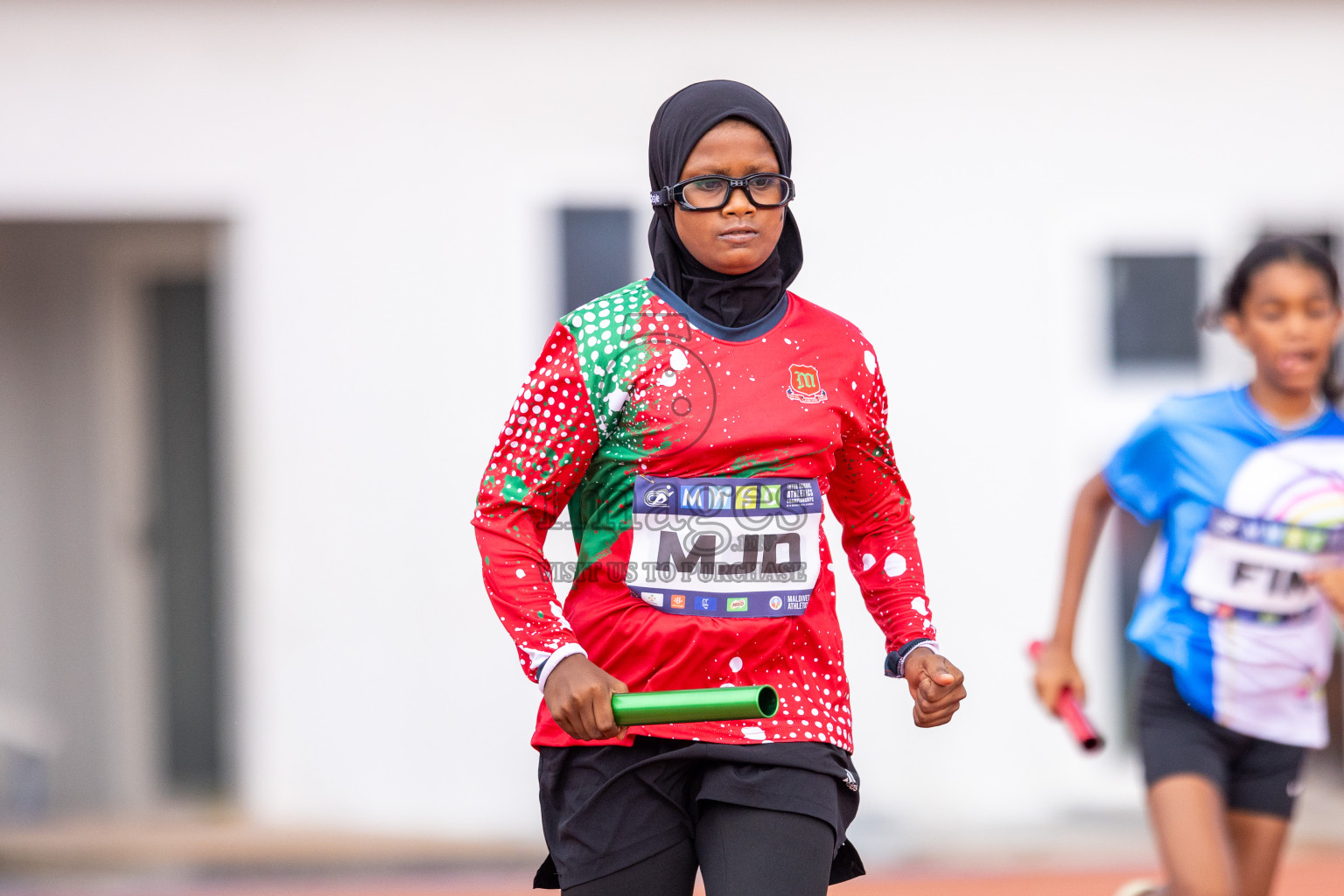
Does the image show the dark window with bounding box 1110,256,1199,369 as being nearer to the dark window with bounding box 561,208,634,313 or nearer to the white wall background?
the white wall background

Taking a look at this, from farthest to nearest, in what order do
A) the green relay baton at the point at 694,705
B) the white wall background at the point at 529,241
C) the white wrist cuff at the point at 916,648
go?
1. the white wall background at the point at 529,241
2. the white wrist cuff at the point at 916,648
3. the green relay baton at the point at 694,705

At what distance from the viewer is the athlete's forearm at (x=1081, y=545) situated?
3.73 meters

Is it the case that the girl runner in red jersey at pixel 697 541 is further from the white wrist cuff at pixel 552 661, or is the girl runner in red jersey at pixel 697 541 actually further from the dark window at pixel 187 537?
the dark window at pixel 187 537

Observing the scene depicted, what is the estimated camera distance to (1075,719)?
3.26 meters

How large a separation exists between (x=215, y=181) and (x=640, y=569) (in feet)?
14.6

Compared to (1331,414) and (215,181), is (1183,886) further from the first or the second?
(215,181)

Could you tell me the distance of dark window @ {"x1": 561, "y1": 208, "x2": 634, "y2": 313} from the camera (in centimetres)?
646

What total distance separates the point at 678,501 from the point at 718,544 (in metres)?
0.09

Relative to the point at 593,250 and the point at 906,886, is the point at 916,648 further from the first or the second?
the point at 593,250

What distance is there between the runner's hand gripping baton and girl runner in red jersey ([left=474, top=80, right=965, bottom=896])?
0.71 metres

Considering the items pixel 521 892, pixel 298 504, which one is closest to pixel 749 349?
pixel 521 892

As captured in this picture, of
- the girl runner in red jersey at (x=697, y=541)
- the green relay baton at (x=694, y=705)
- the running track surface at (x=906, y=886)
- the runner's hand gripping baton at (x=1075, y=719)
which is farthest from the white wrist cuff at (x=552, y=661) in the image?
the running track surface at (x=906, y=886)

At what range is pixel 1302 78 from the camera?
21.7 ft

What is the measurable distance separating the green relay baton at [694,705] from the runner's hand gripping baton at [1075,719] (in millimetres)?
1069
